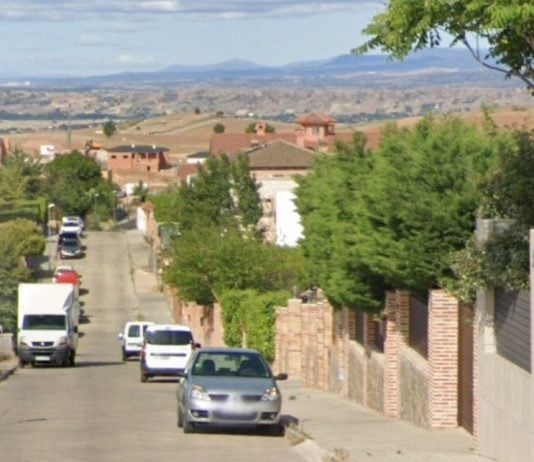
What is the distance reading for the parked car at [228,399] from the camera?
1010 inches

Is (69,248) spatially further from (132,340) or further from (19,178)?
(132,340)

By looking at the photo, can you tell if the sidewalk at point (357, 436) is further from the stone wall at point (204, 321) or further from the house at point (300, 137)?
the house at point (300, 137)

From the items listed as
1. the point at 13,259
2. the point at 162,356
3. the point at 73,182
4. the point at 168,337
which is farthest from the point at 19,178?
the point at 162,356

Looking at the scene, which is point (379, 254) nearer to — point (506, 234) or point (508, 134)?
point (508, 134)

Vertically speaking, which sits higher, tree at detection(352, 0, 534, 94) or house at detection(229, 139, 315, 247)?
tree at detection(352, 0, 534, 94)

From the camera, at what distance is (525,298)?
731 inches

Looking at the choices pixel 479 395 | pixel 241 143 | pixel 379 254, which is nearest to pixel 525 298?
pixel 479 395

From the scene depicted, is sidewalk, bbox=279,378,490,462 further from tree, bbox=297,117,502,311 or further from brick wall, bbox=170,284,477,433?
tree, bbox=297,117,502,311

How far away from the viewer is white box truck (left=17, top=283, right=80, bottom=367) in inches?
2085

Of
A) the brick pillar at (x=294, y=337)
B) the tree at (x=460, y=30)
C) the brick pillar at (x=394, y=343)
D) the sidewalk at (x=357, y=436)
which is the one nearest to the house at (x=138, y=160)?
the brick pillar at (x=294, y=337)

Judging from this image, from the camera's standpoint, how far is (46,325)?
5406 cm

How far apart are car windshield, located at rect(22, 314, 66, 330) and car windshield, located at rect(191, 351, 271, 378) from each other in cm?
2711

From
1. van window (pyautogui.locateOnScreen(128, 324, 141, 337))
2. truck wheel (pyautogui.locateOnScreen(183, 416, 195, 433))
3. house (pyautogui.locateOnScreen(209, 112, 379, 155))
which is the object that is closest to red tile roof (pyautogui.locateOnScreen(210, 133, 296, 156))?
house (pyautogui.locateOnScreen(209, 112, 379, 155))

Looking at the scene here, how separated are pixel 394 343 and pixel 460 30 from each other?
46.5 ft
